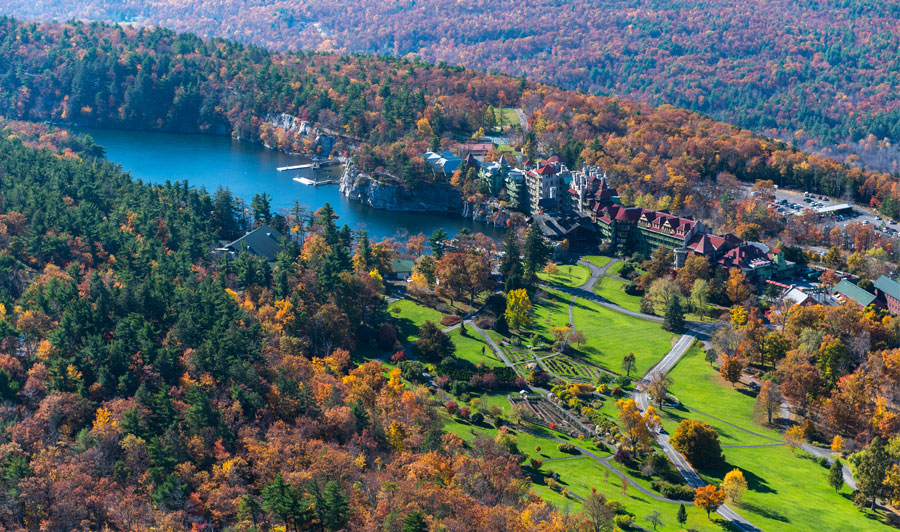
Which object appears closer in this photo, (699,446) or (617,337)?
(699,446)

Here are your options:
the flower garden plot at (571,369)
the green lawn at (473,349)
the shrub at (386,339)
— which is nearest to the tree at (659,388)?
the flower garden plot at (571,369)

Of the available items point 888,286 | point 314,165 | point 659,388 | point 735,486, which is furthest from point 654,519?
point 314,165

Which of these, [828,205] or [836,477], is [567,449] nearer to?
[836,477]

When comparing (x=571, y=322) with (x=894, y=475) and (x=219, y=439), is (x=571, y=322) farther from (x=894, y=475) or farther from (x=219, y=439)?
(x=219, y=439)

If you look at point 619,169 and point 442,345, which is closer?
point 442,345

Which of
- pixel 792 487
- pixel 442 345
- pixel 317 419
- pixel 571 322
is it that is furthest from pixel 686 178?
pixel 317 419

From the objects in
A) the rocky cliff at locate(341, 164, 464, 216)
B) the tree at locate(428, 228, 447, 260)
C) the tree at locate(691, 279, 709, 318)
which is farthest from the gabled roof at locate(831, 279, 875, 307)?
the rocky cliff at locate(341, 164, 464, 216)

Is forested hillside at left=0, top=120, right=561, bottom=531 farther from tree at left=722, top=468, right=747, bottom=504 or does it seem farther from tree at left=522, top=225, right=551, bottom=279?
tree at left=522, top=225, right=551, bottom=279
